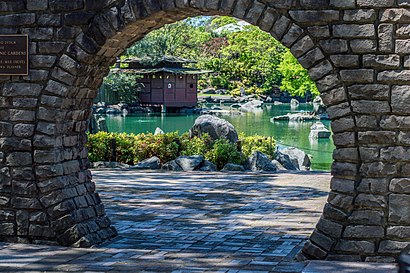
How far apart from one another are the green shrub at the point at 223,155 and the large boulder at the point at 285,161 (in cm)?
161

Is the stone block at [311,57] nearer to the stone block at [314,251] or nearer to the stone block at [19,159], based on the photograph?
the stone block at [314,251]

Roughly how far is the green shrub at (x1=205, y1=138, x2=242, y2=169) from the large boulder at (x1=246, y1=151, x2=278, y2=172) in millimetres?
338

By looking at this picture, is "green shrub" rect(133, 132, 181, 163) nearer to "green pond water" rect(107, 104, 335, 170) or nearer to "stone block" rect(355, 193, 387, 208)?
"green pond water" rect(107, 104, 335, 170)

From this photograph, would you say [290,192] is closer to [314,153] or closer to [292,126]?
[314,153]

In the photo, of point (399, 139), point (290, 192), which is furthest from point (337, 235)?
point (290, 192)

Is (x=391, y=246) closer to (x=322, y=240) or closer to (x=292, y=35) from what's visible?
(x=322, y=240)

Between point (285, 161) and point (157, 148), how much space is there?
11.3 feet

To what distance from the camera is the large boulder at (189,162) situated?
15.7 meters

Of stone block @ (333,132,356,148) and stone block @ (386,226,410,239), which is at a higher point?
stone block @ (333,132,356,148)

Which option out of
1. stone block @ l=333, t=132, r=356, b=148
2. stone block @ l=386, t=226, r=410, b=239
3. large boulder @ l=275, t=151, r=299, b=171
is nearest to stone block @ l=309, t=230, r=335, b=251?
stone block @ l=386, t=226, r=410, b=239

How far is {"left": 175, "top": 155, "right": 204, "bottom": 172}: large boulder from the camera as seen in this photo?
15.7 meters

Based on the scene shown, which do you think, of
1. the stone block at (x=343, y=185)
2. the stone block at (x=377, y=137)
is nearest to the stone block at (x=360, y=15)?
the stone block at (x=377, y=137)

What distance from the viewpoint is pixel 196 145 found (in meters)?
17.0

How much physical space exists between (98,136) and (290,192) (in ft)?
20.4
